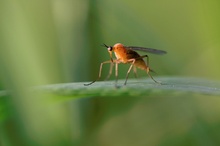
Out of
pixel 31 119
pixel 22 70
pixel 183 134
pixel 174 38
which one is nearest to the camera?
pixel 31 119

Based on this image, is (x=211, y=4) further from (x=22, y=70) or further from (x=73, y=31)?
(x=22, y=70)

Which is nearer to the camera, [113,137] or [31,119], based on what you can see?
[31,119]

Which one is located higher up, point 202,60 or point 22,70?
point 22,70

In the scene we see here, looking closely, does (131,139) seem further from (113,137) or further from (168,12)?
(168,12)

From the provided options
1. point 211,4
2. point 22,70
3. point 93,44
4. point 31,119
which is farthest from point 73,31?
point 31,119

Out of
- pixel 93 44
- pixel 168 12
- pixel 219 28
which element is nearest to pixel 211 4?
pixel 219 28

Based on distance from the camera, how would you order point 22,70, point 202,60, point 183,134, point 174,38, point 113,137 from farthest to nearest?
point 174,38 < point 202,60 < point 113,137 < point 183,134 < point 22,70

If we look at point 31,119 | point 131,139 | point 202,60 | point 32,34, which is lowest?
point 131,139
